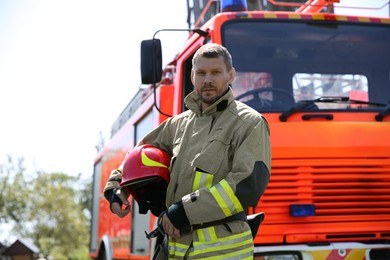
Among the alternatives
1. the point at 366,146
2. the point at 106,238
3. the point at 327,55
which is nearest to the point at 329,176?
the point at 366,146

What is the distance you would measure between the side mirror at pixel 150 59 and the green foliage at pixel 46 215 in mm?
54647

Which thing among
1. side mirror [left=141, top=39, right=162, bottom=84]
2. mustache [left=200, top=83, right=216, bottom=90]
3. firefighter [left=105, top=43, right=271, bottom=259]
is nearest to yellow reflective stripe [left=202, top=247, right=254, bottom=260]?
firefighter [left=105, top=43, right=271, bottom=259]

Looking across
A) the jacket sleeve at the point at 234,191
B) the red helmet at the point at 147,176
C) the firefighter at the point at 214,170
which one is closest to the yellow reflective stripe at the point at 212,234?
the firefighter at the point at 214,170

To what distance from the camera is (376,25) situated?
222 inches

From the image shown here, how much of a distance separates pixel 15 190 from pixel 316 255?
2244 inches

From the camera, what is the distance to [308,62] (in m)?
5.31

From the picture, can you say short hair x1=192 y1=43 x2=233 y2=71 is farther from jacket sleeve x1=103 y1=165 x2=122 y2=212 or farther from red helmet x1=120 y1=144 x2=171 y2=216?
jacket sleeve x1=103 y1=165 x2=122 y2=212

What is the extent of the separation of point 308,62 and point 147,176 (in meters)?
2.43

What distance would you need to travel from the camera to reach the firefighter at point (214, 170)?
294 centimetres

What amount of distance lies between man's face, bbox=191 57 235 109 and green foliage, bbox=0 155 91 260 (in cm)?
5663

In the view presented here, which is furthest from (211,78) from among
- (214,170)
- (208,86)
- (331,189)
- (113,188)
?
(331,189)

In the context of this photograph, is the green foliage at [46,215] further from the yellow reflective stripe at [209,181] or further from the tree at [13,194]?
the yellow reflective stripe at [209,181]

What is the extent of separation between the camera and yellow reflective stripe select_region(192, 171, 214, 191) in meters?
3.06

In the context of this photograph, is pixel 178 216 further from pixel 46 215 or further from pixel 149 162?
pixel 46 215
